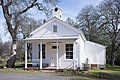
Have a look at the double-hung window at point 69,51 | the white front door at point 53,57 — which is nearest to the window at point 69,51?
the double-hung window at point 69,51

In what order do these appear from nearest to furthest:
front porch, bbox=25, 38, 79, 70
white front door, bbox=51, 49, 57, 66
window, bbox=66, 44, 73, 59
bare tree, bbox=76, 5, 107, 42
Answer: front porch, bbox=25, 38, 79, 70 → window, bbox=66, 44, 73, 59 → white front door, bbox=51, 49, 57, 66 → bare tree, bbox=76, 5, 107, 42

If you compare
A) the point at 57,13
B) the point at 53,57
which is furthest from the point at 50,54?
the point at 57,13

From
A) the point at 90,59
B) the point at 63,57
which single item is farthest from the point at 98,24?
the point at 63,57

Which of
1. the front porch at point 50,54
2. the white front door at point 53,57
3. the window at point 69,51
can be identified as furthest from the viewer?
the white front door at point 53,57

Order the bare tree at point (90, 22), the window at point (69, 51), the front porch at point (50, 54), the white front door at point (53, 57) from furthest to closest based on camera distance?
the bare tree at point (90, 22)
the white front door at point (53, 57)
the window at point (69, 51)
the front porch at point (50, 54)

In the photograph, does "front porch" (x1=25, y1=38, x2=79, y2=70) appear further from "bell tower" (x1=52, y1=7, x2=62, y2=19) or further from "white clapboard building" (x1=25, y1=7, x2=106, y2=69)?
"bell tower" (x1=52, y1=7, x2=62, y2=19)

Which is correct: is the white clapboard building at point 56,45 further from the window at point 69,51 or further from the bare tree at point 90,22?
the bare tree at point 90,22

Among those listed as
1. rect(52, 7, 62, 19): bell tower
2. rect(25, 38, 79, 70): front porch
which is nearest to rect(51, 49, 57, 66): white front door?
rect(25, 38, 79, 70): front porch

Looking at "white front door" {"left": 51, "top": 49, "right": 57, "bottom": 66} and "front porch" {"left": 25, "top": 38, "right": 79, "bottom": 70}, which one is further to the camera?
"white front door" {"left": 51, "top": 49, "right": 57, "bottom": 66}

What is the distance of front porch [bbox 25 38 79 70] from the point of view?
25984 millimetres

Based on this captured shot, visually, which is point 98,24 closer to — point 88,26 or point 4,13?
point 88,26

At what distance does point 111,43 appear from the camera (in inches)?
1843

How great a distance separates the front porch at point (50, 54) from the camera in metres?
26.0

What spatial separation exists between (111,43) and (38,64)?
2370 centimetres
